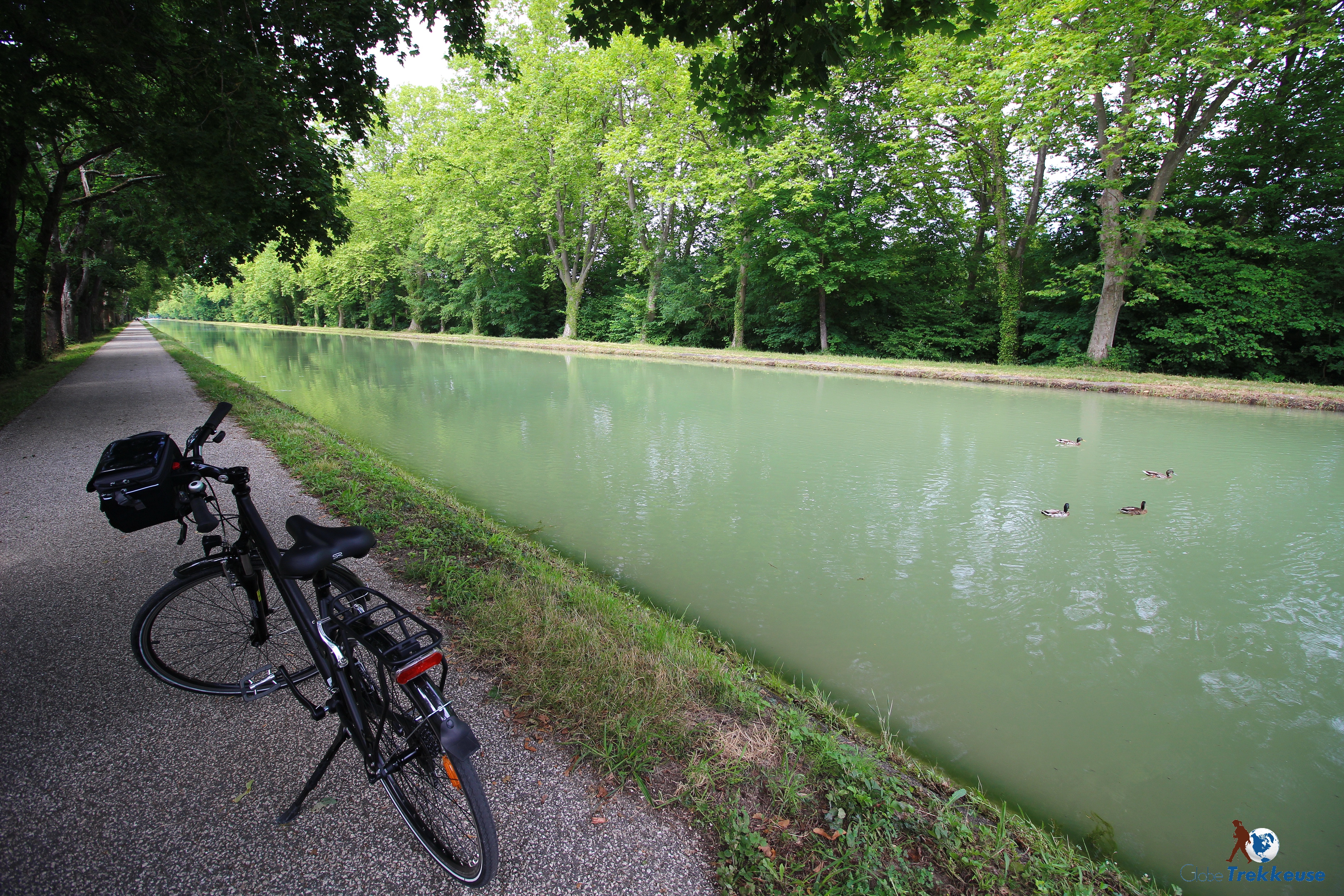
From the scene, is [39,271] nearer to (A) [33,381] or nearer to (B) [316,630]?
(A) [33,381]

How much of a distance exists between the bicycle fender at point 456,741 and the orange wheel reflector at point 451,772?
0.04 meters

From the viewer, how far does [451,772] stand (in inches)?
62.9

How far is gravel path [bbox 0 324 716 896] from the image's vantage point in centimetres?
176

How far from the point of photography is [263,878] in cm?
175

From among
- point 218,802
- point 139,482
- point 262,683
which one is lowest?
point 218,802

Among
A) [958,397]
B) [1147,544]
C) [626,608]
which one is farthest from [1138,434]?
[626,608]

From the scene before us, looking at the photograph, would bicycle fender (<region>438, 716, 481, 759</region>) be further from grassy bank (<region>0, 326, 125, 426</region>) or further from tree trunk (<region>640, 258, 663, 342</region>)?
tree trunk (<region>640, 258, 663, 342</region>)

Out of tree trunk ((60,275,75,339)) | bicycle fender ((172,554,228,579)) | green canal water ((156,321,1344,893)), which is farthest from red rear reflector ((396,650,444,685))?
tree trunk ((60,275,75,339))

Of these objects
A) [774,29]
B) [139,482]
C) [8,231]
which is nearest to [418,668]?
[139,482]

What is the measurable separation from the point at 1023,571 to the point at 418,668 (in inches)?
182

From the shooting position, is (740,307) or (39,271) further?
(740,307)

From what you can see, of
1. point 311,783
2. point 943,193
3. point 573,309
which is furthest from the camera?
point 573,309

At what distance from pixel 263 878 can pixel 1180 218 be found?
2435 centimetres

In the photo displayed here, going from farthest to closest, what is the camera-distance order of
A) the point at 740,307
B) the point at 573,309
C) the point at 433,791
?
the point at 573,309 → the point at 740,307 → the point at 433,791
